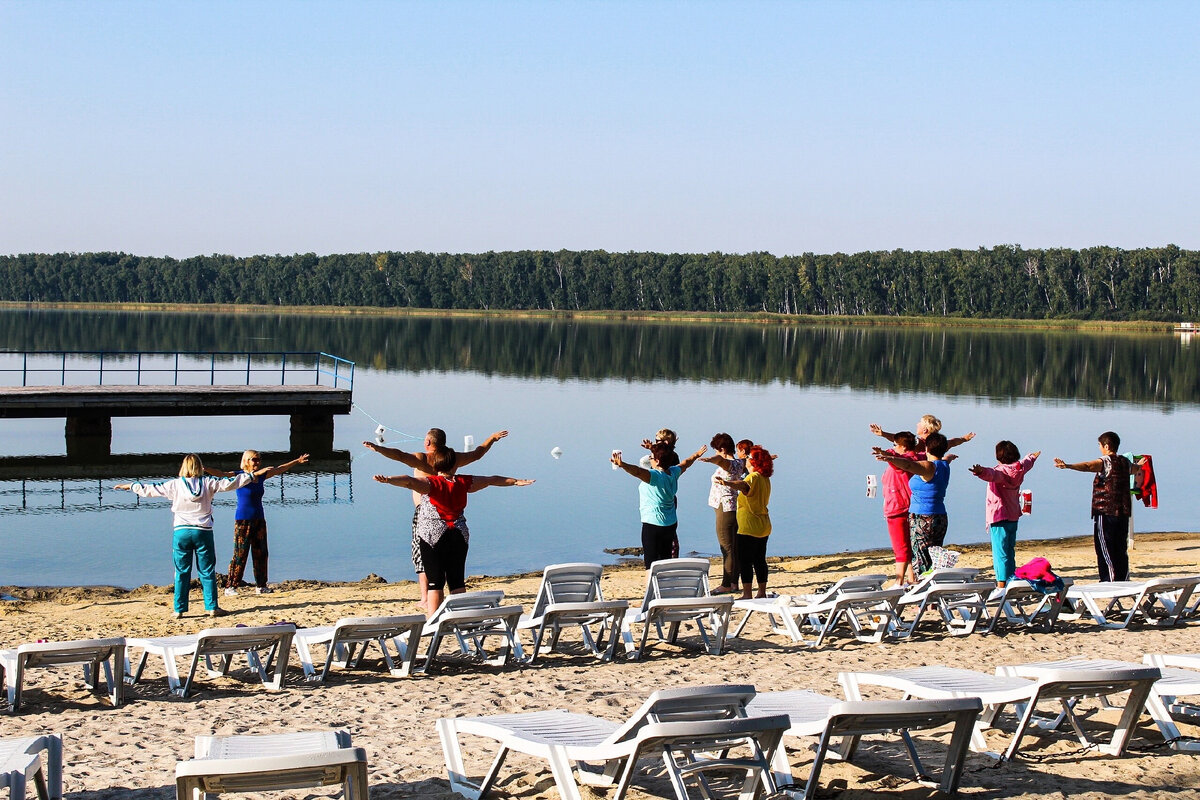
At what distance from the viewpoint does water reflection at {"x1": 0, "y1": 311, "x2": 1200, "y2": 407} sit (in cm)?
5659

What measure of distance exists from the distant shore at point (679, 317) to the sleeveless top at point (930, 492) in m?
131

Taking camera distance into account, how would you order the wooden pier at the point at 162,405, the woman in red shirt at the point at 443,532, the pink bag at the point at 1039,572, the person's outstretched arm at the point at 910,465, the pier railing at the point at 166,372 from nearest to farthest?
the woman in red shirt at the point at 443,532
the pink bag at the point at 1039,572
the person's outstretched arm at the point at 910,465
the wooden pier at the point at 162,405
the pier railing at the point at 166,372

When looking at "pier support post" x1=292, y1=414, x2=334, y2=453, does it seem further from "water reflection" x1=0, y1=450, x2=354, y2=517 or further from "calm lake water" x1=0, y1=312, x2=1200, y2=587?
"water reflection" x1=0, y1=450, x2=354, y2=517

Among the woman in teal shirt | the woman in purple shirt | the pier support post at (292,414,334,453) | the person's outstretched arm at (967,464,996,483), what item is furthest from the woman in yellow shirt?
the pier support post at (292,414,334,453)

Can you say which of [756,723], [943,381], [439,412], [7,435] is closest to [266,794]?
[756,723]

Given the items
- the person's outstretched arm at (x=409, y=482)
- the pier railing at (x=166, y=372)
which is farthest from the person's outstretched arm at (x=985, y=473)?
the pier railing at (x=166, y=372)

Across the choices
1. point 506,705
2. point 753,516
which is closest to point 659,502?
point 753,516

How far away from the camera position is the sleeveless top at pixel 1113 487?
36.8 ft

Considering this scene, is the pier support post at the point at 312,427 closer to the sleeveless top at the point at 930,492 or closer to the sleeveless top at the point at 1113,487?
the sleeveless top at the point at 930,492

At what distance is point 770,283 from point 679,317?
40.1ft

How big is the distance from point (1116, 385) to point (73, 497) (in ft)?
146

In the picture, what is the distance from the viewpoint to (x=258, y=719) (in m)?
7.38

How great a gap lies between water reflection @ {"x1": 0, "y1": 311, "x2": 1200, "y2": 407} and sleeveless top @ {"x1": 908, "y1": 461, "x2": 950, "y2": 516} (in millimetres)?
38911

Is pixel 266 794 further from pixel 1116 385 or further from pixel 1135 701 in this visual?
pixel 1116 385
